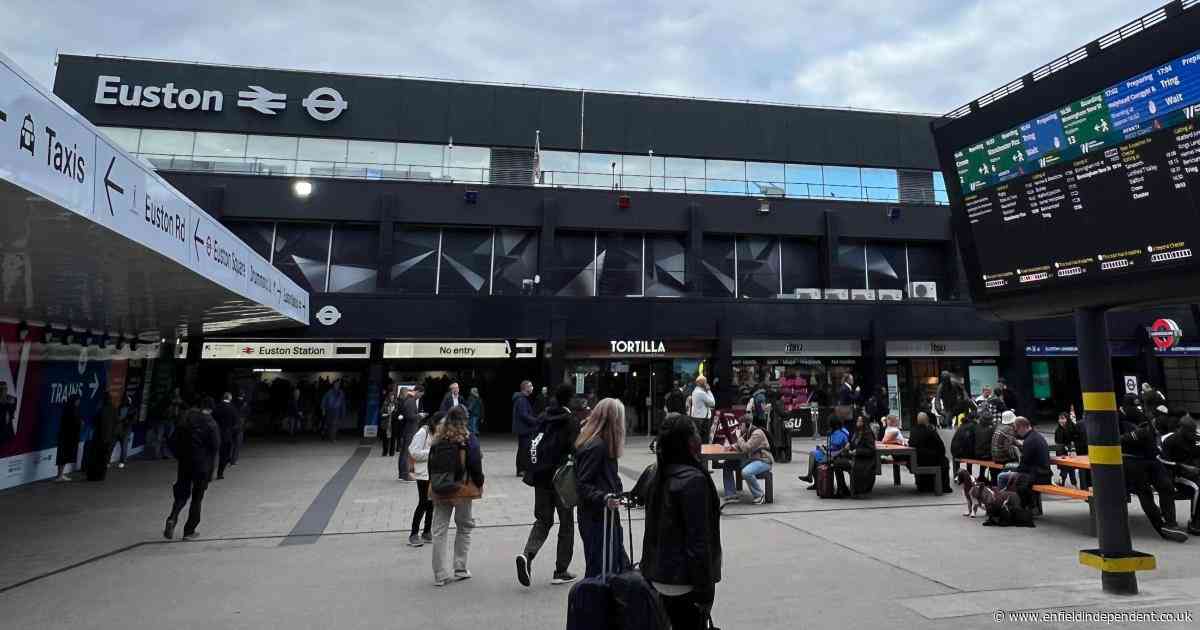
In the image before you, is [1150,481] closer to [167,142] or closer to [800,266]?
[800,266]

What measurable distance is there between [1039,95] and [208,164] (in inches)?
1027

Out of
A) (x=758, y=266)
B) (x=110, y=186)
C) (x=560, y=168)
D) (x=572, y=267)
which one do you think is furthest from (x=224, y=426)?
(x=758, y=266)

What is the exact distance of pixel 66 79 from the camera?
76.3ft

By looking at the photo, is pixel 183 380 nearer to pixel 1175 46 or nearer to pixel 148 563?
pixel 148 563

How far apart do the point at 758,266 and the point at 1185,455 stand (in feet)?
57.8

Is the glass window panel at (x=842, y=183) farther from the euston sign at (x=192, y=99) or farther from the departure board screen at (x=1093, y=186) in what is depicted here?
the departure board screen at (x=1093, y=186)

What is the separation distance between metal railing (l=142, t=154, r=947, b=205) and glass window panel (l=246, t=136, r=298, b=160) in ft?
0.79

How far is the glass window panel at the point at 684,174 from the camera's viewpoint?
2522 cm

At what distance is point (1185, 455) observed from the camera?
7.88 m

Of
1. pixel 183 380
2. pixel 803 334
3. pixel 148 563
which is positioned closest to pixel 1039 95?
pixel 148 563

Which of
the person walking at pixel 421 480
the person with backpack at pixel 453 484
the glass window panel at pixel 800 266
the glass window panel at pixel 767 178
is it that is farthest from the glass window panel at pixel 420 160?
the person with backpack at pixel 453 484

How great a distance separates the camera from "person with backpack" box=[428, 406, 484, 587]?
582 cm

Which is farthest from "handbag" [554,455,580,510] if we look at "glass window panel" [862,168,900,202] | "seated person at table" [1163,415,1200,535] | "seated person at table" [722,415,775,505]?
"glass window panel" [862,168,900,202]

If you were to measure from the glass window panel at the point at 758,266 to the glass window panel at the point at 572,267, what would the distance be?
20.7 feet
